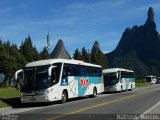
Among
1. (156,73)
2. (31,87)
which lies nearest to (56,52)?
(156,73)

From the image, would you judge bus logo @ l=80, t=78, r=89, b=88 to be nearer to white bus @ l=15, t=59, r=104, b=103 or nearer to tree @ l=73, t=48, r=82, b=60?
white bus @ l=15, t=59, r=104, b=103

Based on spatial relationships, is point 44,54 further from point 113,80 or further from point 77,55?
point 113,80

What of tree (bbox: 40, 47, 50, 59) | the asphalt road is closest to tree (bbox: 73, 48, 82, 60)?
tree (bbox: 40, 47, 50, 59)

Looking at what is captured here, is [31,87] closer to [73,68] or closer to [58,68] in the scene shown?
[58,68]

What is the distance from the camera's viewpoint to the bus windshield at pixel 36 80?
26.9 meters

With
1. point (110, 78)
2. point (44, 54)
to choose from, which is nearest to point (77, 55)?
point (44, 54)

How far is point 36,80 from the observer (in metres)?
27.0

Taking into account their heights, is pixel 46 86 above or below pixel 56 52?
below

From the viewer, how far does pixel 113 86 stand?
46.3m

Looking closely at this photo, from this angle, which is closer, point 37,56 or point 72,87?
point 72,87

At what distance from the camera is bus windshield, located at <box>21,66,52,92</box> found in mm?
26934

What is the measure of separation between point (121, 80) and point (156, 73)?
136369mm

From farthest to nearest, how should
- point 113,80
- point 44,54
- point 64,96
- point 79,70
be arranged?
point 44,54 → point 113,80 → point 79,70 → point 64,96

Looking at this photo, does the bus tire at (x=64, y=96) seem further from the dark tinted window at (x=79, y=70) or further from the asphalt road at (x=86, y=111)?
the asphalt road at (x=86, y=111)
